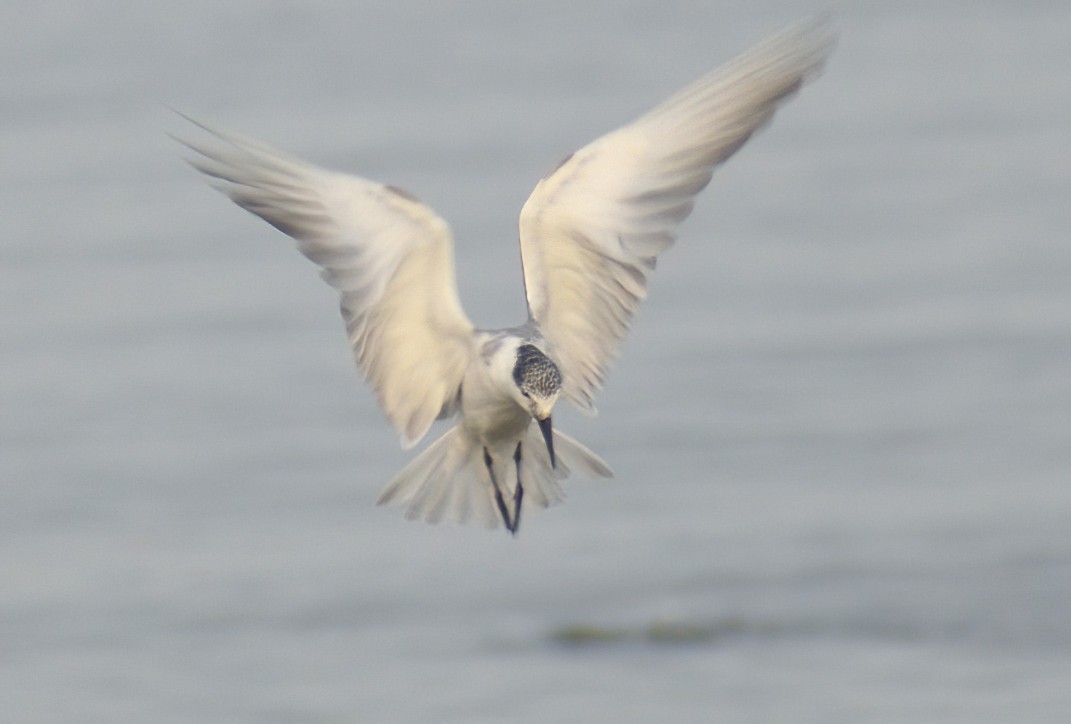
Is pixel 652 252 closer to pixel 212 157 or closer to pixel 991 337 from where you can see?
pixel 212 157

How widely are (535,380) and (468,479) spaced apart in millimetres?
1125

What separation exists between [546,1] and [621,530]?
851 cm

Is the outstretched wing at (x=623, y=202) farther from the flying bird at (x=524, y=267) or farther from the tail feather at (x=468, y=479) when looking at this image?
the tail feather at (x=468, y=479)

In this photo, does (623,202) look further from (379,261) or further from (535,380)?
(535,380)

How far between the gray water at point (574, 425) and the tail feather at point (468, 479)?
1.43 m

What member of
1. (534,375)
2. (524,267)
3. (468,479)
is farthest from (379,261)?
(468,479)

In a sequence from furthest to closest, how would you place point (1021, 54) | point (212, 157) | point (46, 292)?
point (1021, 54) < point (46, 292) < point (212, 157)

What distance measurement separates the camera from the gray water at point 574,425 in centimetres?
1108

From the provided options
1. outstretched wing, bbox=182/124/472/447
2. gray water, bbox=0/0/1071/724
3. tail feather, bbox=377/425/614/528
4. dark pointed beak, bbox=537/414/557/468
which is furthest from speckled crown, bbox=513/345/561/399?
gray water, bbox=0/0/1071/724

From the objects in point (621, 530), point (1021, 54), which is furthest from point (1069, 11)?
point (621, 530)

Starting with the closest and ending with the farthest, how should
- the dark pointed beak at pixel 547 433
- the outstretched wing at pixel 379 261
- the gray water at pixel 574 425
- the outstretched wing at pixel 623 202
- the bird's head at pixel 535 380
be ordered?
the bird's head at pixel 535 380 < the dark pointed beak at pixel 547 433 < the outstretched wing at pixel 379 261 < the outstretched wing at pixel 623 202 < the gray water at pixel 574 425

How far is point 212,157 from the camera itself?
29.0 ft

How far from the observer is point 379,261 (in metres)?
8.78

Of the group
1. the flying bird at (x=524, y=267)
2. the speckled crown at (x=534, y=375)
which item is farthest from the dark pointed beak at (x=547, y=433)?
the speckled crown at (x=534, y=375)
